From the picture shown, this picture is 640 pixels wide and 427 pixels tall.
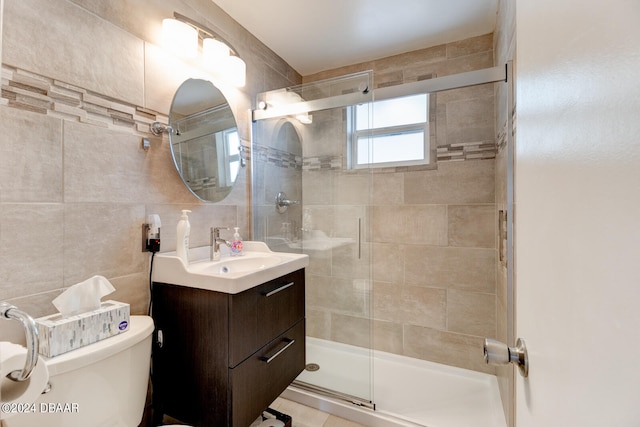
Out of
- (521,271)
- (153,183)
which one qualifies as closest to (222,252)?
(153,183)

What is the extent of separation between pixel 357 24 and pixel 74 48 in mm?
1609

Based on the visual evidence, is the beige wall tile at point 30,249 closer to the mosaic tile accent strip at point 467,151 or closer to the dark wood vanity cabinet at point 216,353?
the dark wood vanity cabinet at point 216,353

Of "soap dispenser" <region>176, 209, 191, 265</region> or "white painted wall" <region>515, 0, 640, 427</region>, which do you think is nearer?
"white painted wall" <region>515, 0, 640, 427</region>

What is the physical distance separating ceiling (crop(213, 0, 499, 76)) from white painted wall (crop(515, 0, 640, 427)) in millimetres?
1556

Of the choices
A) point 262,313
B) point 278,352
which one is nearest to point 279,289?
point 262,313

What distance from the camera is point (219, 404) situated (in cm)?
114

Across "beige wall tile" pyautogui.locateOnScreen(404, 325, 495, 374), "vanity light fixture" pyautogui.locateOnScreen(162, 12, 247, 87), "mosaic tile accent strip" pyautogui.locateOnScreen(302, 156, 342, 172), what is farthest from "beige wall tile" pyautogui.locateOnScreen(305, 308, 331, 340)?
"vanity light fixture" pyautogui.locateOnScreen(162, 12, 247, 87)

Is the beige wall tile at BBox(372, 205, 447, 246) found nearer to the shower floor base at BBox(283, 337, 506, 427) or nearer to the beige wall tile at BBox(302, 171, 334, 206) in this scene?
the beige wall tile at BBox(302, 171, 334, 206)

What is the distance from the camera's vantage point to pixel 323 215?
216 centimetres

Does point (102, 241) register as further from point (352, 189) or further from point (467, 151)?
point (467, 151)

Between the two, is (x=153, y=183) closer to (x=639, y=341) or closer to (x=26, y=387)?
(x=26, y=387)

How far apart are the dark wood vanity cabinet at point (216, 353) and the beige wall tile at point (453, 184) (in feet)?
4.43

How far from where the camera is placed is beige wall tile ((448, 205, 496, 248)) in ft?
6.48

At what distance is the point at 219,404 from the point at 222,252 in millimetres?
804
